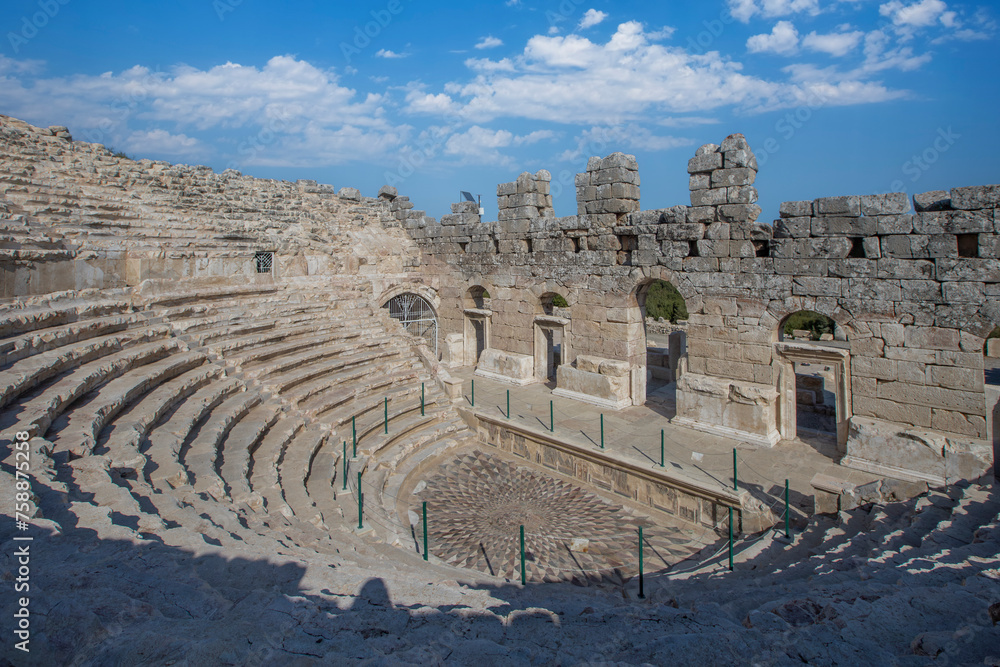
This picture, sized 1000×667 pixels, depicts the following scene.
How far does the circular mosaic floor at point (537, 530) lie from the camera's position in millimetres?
7305

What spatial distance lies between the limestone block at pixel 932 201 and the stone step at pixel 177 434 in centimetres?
1064

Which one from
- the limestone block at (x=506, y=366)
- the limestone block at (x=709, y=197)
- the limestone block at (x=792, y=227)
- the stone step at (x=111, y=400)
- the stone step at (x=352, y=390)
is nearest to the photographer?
the stone step at (x=111, y=400)

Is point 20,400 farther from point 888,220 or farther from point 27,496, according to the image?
point 888,220

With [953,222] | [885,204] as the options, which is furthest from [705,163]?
[953,222]

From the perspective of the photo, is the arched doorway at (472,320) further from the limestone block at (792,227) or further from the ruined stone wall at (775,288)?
the limestone block at (792,227)

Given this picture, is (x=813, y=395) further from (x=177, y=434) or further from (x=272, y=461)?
(x=177, y=434)

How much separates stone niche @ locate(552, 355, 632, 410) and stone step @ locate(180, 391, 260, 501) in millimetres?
6939

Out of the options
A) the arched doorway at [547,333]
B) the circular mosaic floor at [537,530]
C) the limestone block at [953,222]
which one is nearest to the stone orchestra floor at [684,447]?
the circular mosaic floor at [537,530]

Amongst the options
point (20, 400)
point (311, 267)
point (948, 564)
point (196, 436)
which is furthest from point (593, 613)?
point (311, 267)

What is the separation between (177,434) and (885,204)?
1070 cm

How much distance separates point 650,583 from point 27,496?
5.82 meters

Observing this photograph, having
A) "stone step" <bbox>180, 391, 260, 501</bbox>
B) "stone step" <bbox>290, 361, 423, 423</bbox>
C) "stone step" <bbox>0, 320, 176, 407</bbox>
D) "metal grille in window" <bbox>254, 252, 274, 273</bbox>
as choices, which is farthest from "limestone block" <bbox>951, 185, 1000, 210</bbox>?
"metal grille in window" <bbox>254, 252, 274, 273</bbox>

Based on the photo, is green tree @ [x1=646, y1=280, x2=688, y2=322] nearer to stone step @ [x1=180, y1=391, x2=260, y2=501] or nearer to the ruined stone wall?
the ruined stone wall

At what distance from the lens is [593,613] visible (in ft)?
12.8
